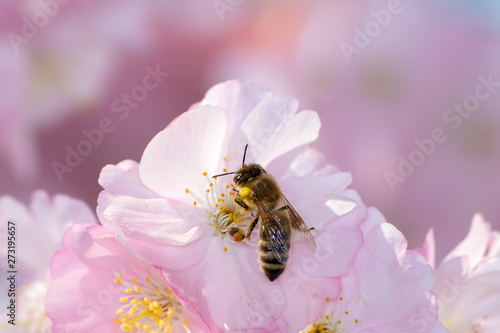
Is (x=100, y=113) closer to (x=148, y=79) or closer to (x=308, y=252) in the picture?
(x=148, y=79)

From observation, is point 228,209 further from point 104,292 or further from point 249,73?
point 249,73

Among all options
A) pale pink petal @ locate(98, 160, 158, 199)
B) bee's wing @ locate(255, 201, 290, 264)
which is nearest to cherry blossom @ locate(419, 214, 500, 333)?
Result: bee's wing @ locate(255, 201, 290, 264)

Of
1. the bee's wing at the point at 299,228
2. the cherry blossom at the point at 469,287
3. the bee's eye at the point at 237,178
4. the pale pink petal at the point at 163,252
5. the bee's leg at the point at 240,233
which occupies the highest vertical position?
the cherry blossom at the point at 469,287

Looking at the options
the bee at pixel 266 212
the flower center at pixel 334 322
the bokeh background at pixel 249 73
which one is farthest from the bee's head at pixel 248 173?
the bokeh background at pixel 249 73

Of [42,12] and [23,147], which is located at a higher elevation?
[42,12]

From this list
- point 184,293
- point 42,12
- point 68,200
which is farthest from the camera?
point 42,12

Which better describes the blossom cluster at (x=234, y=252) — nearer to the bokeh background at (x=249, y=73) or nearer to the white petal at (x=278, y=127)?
the white petal at (x=278, y=127)

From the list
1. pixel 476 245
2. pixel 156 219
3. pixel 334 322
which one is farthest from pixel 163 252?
pixel 476 245

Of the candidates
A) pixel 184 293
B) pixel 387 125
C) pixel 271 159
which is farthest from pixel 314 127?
pixel 387 125
